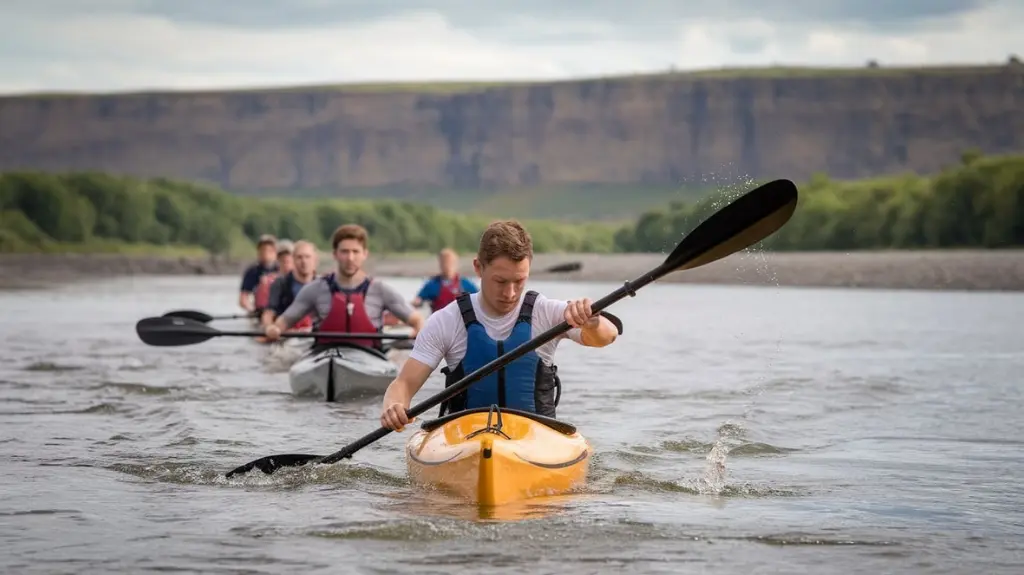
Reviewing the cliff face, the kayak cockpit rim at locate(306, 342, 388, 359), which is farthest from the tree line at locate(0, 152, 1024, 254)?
the kayak cockpit rim at locate(306, 342, 388, 359)

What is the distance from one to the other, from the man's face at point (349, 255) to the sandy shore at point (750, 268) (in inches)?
434

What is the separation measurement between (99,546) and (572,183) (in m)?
133

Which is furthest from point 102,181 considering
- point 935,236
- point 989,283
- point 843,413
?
point 843,413

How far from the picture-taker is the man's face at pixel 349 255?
1255cm

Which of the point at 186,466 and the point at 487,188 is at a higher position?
the point at 487,188

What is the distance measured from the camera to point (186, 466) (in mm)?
9492

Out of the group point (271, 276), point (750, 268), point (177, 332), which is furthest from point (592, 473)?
point (750, 268)

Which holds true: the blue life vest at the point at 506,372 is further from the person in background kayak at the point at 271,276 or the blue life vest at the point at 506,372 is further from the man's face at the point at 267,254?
the man's face at the point at 267,254

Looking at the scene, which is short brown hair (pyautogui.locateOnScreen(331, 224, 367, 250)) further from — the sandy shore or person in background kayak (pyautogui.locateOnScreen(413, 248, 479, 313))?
the sandy shore

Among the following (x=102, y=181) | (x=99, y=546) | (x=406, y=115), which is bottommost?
(x=99, y=546)

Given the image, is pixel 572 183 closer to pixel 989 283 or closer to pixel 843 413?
pixel 989 283

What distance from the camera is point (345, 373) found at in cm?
1283

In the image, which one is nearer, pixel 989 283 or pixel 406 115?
pixel 989 283

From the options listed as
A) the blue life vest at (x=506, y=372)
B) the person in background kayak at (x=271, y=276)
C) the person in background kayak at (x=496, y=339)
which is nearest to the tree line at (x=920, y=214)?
the person in background kayak at (x=271, y=276)
